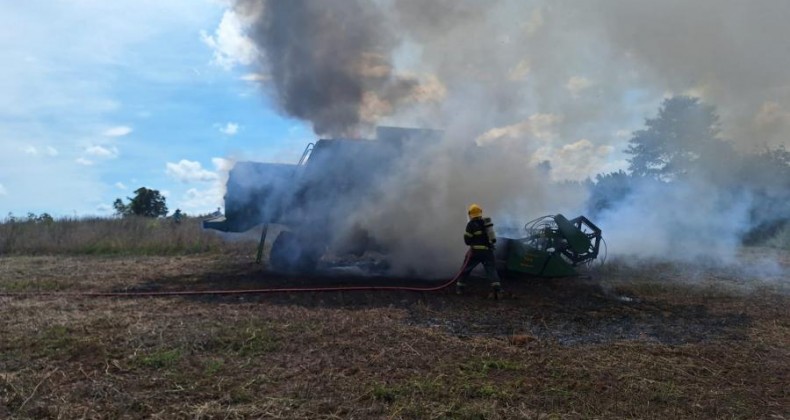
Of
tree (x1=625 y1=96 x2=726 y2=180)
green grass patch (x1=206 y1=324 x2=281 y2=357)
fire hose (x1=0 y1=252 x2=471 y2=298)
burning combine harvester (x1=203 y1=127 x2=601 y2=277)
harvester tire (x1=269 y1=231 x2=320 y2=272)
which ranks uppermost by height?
tree (x1=625 y1=96 x2=726 y2=180)

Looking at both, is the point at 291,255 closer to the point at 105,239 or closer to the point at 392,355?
the point at 392,355

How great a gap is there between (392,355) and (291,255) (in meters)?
6.98

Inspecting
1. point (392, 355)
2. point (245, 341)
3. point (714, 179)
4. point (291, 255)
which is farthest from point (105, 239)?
Answer: point (714, 179)

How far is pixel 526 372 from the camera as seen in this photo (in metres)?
5.82

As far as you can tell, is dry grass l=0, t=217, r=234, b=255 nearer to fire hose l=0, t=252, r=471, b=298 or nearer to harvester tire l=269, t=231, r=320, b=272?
harvester tire l=269, t=231, r=320, b=272

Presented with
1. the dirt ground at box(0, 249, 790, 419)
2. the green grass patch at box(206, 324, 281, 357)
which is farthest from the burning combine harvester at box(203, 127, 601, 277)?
the green grass patch at box(206, 324, 281, 357)

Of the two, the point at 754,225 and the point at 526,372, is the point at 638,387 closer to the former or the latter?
the point at 526,372

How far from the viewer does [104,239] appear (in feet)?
62.5

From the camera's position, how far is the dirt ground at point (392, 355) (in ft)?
16.2

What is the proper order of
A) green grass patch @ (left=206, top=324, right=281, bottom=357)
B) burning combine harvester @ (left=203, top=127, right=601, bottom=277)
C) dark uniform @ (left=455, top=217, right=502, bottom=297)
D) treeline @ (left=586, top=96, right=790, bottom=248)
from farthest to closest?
treeline @ (left=586, top=96, right=790, bottom=248) → burning combine harvester @ (left=203, top=127, right=601, bottom=277) → dark uniform @ (left=455, top=217, right=502, bottom=297) → green grass patch @ (left=206, top=324, right=281, bottom=357)

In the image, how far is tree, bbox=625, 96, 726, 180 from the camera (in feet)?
54.3

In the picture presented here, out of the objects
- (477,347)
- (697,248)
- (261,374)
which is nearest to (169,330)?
(261,374)

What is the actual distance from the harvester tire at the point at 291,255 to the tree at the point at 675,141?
1098 cm

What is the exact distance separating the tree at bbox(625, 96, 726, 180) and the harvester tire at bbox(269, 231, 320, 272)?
36.0 ft
